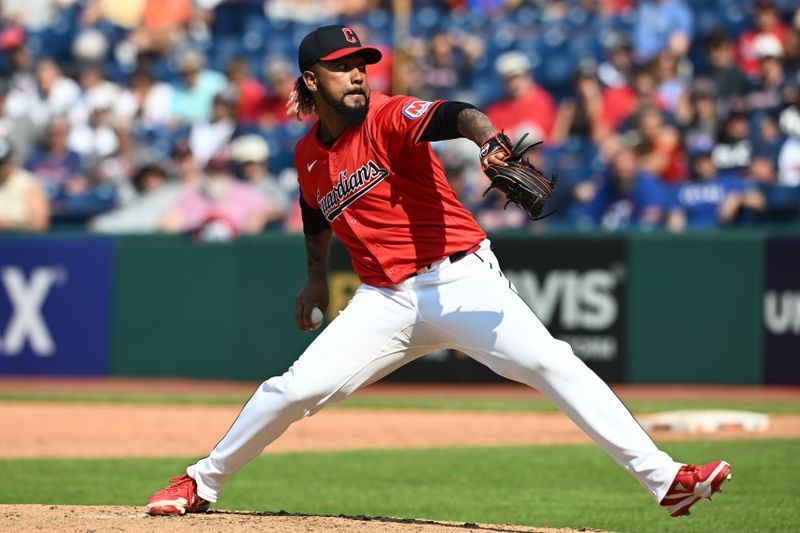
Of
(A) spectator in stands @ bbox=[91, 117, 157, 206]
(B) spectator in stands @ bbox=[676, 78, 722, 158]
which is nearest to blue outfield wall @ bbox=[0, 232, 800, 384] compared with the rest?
(B) spectator in stands @ bbox=[676, 78, 722, 158]

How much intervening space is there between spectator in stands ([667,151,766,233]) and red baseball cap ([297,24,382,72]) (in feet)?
24.5

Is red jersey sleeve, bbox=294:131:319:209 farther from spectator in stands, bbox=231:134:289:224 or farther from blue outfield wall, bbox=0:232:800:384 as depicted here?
spectator in stands, bbox=231:134:289:224

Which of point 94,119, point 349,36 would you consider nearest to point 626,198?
point 94,119

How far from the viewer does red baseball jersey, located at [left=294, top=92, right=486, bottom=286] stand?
4.96 m

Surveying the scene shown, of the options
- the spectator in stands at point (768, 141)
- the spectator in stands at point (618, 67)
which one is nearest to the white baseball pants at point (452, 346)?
the spectator in stands at point (768, 141)

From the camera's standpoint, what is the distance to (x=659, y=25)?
47.4 ft

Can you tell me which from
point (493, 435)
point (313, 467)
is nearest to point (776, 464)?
point (493, 435)

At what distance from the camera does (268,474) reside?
7.75 m

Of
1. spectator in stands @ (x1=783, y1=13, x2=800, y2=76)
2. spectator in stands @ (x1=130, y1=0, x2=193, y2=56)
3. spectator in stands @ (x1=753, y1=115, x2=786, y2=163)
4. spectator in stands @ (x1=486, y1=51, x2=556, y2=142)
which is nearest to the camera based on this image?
spectator in stands @ (x1=753, y1=115, x2=786, y2=163)

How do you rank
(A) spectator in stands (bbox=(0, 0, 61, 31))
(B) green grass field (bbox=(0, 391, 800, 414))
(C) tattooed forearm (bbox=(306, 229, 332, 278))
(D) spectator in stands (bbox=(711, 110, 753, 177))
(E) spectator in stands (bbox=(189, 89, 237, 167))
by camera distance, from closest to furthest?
(C) tattooed forearm (bbox=(306, 229, 332, 278)) < (B) green grass field (bbox=(0, 391, 800, 414)) < (D) spectator in stands (bbox=(711, 110, 753, 177)) < (E) spectator in stands (bbox=(189, 89, 237, 167)) < (A) spectator in stands (bbox=(0, 0, 61, 31))

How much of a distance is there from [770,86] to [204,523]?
9271mm

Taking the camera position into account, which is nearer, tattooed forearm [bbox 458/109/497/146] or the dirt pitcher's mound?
tattooed forearm [bbox 458/109/497/146]

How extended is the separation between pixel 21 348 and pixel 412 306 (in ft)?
28.7

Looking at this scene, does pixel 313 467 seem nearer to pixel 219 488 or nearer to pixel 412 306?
pixel 219 488
